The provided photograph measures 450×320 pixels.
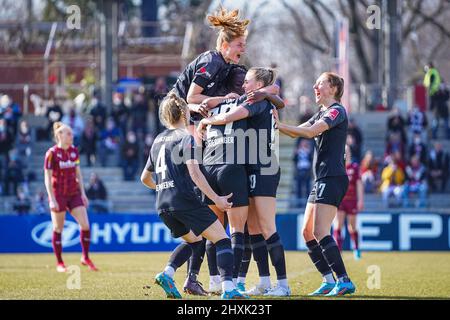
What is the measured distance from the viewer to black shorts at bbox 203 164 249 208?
30.5 feet

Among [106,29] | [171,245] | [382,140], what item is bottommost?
[171,245]

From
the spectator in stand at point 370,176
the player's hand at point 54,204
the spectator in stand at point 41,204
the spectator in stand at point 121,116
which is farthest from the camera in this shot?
the spectator in stand at point 121,116

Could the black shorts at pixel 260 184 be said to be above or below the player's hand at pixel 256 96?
below

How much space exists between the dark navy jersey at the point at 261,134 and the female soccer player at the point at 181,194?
1.71ft

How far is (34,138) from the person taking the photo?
1085 inches

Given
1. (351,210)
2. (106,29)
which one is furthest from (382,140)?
(351,210)

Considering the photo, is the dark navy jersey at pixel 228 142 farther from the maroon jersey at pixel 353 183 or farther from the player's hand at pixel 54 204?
the maroon jersey at pixel 353 183

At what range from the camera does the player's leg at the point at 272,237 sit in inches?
372

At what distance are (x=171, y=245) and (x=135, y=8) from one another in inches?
824

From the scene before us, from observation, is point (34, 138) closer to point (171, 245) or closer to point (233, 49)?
point (171, 245)

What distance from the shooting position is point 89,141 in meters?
25.7

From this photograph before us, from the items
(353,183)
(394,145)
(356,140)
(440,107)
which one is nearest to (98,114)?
(356,140)

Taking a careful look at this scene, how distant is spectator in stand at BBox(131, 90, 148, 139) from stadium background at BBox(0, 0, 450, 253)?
3 centimetres

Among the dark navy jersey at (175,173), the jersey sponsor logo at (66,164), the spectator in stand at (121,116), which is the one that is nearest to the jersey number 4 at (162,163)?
the dark navy jersey at (175,173)
